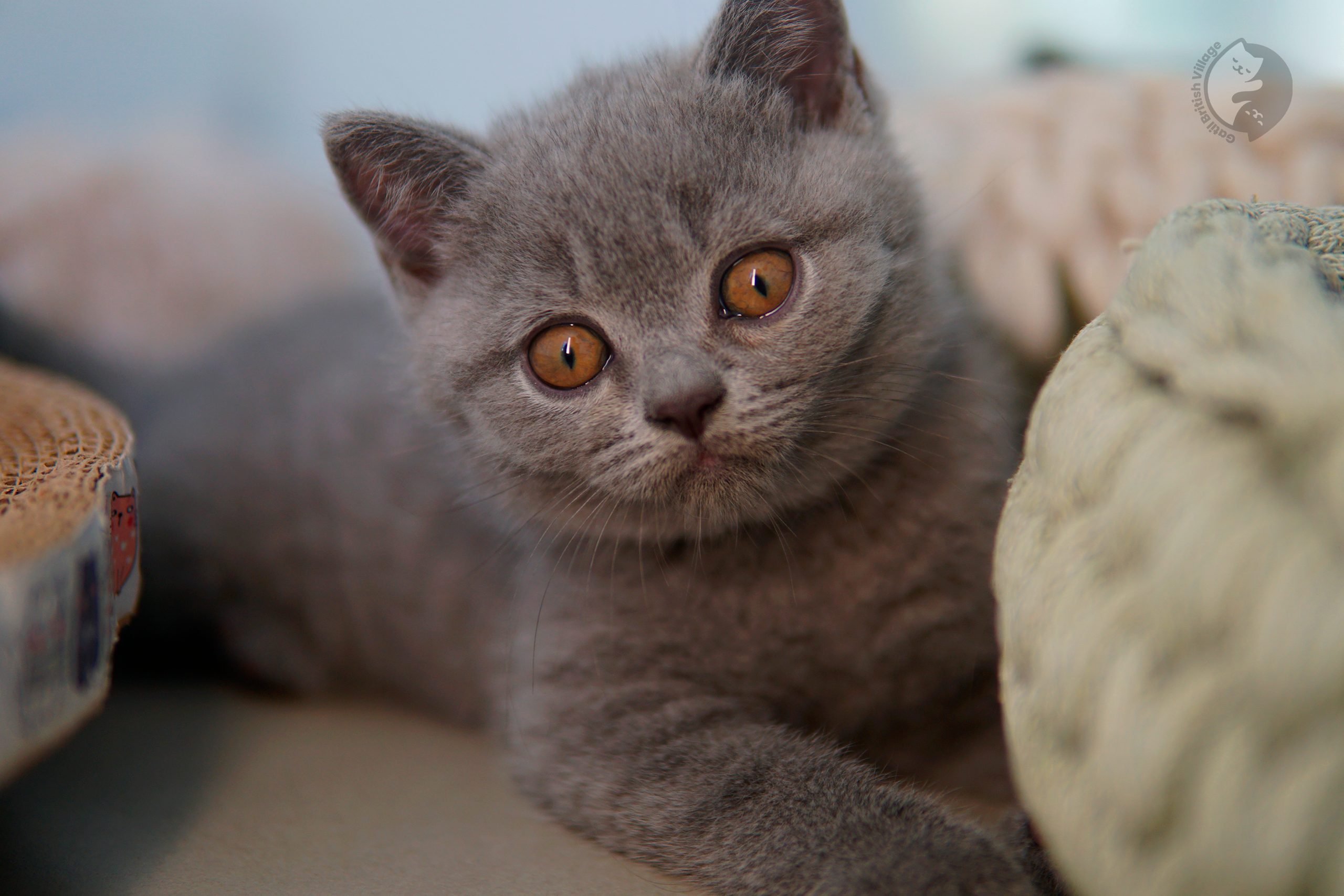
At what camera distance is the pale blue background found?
1980 millimetres

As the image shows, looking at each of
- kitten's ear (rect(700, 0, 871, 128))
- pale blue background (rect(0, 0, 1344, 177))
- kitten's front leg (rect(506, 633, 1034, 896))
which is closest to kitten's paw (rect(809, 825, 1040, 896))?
kitten's front leg (rect(506, 633, 1034, 896))

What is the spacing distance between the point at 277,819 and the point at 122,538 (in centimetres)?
35

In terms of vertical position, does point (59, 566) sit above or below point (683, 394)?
below

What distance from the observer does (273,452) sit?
1538 millimetres

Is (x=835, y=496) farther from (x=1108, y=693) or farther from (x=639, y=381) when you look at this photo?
(x=1108, y=693)

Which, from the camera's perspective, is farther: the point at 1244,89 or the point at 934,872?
the point at 1244,89

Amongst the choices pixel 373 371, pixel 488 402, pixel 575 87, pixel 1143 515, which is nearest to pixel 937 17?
pixel 575 87

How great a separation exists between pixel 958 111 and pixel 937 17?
0.91 meters

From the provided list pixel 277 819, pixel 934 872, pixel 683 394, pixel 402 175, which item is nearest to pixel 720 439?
pixel 683 394

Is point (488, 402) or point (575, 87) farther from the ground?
point (575, 87)

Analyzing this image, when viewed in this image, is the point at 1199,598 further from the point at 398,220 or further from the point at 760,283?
the point at 398,220

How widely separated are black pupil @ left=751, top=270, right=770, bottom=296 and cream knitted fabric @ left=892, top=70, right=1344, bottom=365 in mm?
393

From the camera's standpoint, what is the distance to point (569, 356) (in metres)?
0.93

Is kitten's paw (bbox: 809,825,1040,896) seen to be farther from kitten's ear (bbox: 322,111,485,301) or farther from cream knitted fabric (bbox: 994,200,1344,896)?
kitten's ear (bbox: 322,111,485,301)
